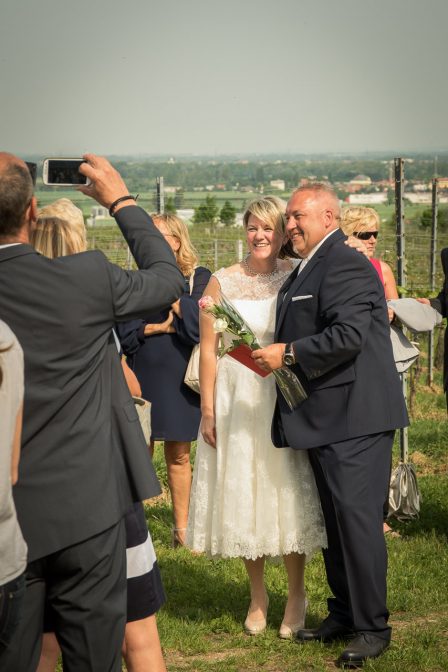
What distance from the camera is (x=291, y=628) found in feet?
17.7

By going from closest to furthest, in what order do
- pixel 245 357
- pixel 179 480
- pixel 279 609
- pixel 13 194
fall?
pixel 13 194 < pixel 245 357 < pixel 279 609 < pixel 179 480

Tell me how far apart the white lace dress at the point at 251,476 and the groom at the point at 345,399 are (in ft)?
0.51

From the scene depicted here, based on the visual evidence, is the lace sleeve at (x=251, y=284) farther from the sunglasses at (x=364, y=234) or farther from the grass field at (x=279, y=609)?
the grass field at (x=279, y=609)

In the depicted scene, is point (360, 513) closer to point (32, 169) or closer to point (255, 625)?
point (255, 625)

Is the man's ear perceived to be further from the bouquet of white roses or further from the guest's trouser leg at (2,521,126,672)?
the bouquet of white roses

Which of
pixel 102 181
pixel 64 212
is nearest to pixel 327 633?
pixel 64 212

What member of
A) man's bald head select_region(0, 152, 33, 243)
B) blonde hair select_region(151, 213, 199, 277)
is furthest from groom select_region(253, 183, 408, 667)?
man's bald head select_region(0, 152, 33, 243)

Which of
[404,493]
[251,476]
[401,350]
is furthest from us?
[404,493]

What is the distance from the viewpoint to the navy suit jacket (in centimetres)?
484

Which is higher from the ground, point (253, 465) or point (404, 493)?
point (253, 465)

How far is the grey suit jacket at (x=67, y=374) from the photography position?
117 inches

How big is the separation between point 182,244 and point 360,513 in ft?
9.06

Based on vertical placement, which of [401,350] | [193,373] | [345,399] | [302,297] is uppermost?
[302,297]

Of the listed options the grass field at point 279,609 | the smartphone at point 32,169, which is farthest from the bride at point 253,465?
the smartphone at point 32,169
